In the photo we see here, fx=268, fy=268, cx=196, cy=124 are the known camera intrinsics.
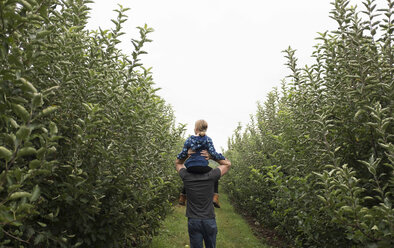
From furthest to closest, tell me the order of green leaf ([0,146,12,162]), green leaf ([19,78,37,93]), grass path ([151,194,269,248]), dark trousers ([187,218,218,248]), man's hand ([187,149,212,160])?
grass path ([151,194,269,248]), man's hand ([187,149,212,160]), dark trousers ([187,218,218,248]), green leaf ([19,78,37,93]), green leaf ([0,146,12,162])

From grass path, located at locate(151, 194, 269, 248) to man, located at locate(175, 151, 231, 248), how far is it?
3.35 m

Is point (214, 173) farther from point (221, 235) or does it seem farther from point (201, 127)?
point (221, 235)

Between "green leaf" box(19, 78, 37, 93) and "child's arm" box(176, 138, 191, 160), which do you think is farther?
"child's arm" box(176, 138, 191, 160)

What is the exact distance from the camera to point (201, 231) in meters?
4.43

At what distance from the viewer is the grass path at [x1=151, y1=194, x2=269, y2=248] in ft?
27.2

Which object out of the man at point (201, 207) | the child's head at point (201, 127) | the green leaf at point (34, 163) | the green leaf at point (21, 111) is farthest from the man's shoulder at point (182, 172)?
the green leaf at point (21, 111)

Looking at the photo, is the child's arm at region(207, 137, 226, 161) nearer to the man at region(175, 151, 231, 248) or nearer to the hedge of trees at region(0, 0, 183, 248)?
the man at region(175, 151, 231, 248)

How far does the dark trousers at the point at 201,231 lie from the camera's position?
14.4 feet

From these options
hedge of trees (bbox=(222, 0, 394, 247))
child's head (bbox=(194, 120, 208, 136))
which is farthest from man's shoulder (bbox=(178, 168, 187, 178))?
hedge of trees (bbox=(222, 0, 394, 247))

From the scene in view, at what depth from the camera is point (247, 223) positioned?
1223 centimetres

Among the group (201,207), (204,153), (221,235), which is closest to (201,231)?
(201,207)

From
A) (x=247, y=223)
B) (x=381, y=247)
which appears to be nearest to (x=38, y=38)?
(x=381, y=247)

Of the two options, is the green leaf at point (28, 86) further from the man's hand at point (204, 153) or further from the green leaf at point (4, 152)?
the man's hand at point (204, 153)

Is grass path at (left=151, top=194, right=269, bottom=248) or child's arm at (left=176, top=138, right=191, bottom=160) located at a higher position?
child's arm at (left=176, top=138, right=191, bottom=160)
